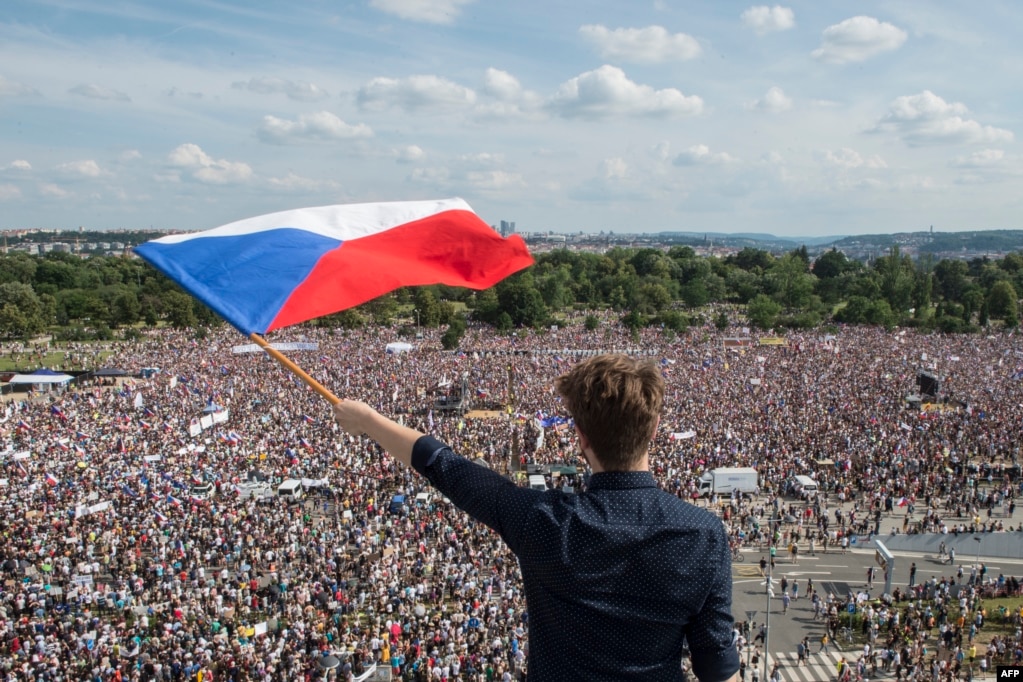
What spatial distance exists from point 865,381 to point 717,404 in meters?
10.8

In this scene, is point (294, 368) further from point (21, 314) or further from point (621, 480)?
point (21, 314)

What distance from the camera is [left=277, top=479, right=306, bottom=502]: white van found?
2345cm

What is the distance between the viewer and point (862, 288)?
288 ft

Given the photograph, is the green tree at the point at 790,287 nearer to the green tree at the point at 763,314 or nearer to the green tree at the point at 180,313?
the green tree at the point at 763,314

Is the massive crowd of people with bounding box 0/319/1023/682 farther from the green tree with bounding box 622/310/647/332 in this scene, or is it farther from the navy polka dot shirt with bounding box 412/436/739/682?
the green tree with bounding box 622/310/647/332

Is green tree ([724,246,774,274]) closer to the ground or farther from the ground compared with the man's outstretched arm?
farther from the ground

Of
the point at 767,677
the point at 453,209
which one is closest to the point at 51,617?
the point at 767,677

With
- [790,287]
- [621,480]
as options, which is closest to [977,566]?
[621,480]

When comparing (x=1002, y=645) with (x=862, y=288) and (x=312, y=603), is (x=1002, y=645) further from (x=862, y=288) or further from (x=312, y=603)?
(x=862, y=288)

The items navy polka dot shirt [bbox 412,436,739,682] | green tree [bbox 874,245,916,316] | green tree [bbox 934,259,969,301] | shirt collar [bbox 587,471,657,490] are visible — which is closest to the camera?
navy polka dot shirt [bbox 412,436,739,682]

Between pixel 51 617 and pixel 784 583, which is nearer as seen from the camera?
pixel 51 617

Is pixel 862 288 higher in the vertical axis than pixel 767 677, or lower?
higher

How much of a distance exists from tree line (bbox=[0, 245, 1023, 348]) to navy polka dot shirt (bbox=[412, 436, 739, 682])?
55.0 metres

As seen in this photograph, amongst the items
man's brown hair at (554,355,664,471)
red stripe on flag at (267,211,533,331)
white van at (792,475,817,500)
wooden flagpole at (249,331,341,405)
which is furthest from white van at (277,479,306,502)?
man's brown hair at (554,355,664,471)
